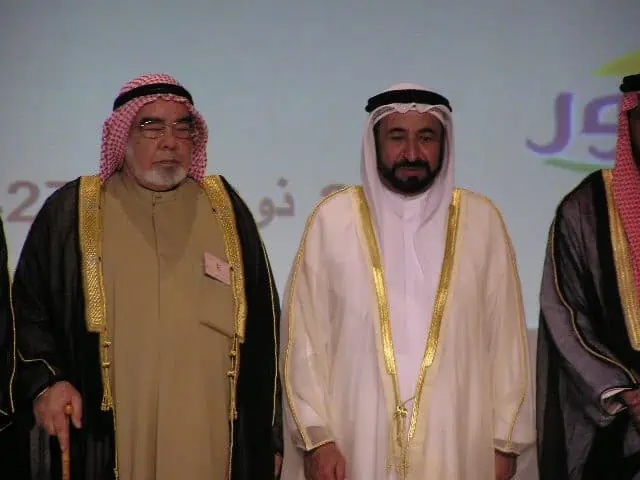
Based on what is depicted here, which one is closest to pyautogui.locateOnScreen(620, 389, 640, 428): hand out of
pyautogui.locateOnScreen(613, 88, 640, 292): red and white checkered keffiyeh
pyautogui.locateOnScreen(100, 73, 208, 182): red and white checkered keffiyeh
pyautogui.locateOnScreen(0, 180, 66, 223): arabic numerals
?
pyautogui.locateOnScreen(613, 88, 640, 292): red and white checkered keffiyeh

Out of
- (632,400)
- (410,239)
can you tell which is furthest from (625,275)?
(410,239)

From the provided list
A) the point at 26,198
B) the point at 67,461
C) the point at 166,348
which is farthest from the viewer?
the point at 26,198

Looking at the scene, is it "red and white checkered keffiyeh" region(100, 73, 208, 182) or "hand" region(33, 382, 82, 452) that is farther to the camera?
"red and white checkered keffiyeh" region(100, 73, 208, 182)

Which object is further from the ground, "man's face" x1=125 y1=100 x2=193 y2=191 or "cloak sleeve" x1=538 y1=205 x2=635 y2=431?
"man's face" x1=125 y1=100 x2=193 y2=191

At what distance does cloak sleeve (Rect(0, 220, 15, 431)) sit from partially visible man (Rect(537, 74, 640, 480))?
162 cm

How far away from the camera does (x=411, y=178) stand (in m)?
3.66

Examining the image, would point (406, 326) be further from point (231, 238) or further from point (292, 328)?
point (231, 238)

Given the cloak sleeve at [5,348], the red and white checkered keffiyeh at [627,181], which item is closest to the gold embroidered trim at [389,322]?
the red and white checkered keffiyeh at [627,181]

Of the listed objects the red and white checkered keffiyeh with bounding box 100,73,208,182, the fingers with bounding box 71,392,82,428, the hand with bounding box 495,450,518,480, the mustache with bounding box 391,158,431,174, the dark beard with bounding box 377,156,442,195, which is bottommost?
the hand with bounding box 495,450,518,480

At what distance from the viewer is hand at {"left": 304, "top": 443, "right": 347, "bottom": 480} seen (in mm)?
3441

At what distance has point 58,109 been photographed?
14.5 ft

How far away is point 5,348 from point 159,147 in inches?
29.9

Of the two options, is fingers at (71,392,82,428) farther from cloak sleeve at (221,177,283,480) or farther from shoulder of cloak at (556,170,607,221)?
shoulder of cloak at (556,170,607,221)

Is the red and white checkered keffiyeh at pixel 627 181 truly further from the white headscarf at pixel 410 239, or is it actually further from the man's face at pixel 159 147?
the man's face at pixel 159 147
